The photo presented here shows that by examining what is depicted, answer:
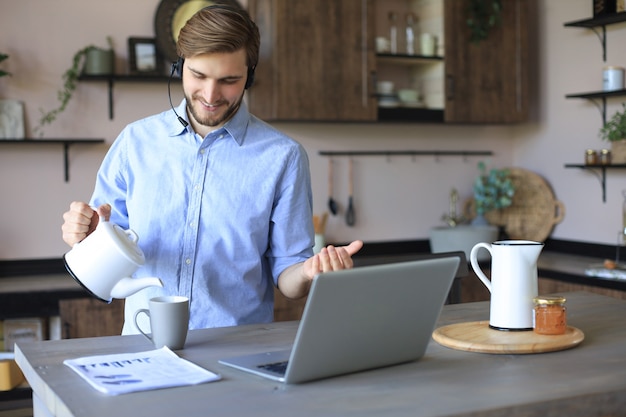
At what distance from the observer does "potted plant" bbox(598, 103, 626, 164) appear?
3666 millimetres

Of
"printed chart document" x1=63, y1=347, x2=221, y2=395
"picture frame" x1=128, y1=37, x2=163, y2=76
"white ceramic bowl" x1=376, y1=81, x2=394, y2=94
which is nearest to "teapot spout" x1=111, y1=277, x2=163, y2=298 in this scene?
"printed chart document" x1=63, y1=347, x2=221, y2=395

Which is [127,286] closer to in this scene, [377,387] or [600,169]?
[377,387]

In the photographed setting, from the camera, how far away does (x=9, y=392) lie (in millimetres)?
2963

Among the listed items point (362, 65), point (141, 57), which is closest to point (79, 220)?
point (141, 57)

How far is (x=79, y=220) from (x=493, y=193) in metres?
2.82

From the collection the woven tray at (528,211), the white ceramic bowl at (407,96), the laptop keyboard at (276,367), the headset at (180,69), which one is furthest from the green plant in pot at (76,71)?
the laptop keyboard at (276,367)

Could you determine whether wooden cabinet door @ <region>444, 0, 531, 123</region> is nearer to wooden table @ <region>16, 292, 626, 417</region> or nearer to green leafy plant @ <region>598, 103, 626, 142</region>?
green leafy plant @ <region>598, 103, 626, 142</region>

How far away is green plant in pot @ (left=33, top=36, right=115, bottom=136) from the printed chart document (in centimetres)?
215

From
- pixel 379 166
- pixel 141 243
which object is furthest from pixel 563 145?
pixel 141 243

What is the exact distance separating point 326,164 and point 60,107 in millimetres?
1309

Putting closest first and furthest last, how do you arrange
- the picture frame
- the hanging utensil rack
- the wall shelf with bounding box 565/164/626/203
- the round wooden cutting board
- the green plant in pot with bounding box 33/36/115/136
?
1. the round wooden cutting board
2. the green plant in pot with bounding box 33/36/115/136
3. the picture frame
4. the wall shelf with bounding box 565/164/626/203
5. the hanging utensil rack

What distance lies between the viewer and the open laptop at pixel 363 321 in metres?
1.32

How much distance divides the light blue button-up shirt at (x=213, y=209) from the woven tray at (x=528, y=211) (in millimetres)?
2447

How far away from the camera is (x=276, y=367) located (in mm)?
1454
